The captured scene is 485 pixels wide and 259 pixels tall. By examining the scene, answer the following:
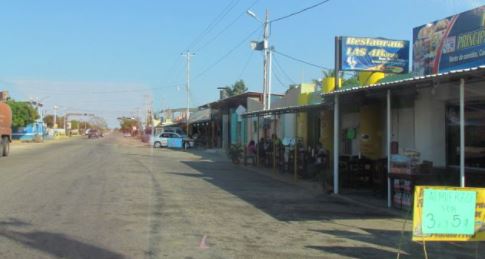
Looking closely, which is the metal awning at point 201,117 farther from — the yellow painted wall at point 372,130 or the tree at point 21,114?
the yellow painted wall at point 372,130

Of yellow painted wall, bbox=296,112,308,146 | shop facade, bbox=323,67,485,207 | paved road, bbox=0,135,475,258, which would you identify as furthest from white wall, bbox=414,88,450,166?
yellow painted wall, bbox=296,112,308,146

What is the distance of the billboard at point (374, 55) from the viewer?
1811 centimetres

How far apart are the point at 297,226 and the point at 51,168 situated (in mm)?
15179

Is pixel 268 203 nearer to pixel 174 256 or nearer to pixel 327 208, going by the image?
pixel 327 208

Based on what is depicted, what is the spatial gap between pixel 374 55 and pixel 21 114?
7091cm

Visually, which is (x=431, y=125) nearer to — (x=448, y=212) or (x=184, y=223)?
(x=184, y=223)

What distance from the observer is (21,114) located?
265 feet

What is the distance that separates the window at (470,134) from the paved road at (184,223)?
3276 mm

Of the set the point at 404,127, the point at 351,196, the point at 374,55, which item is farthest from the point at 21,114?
the point at 351,196

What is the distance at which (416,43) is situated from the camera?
829 inches

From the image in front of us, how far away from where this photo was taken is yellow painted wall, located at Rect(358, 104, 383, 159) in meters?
19.4

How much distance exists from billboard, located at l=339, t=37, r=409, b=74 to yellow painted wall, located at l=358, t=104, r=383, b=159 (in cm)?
142

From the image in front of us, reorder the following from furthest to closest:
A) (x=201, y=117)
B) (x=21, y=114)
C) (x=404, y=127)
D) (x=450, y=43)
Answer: (x=21, y=114), (x=201, y=117), (x=450, y=43), (x=404, y=127)

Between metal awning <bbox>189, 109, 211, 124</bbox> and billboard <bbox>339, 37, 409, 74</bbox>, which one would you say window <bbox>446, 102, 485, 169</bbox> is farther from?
metal awning <bbox>189, 109, 211, 124</bbox>
